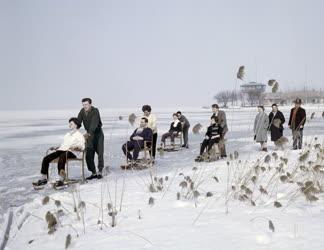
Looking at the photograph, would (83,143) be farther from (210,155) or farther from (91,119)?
(210,155)

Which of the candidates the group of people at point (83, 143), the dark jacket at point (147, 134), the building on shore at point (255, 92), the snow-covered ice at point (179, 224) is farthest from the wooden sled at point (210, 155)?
the group of people at point (83, 143)

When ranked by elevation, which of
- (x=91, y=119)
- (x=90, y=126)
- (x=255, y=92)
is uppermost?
(x=255, y=92)

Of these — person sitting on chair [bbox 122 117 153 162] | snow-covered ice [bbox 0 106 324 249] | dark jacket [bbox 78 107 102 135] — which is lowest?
snow-covered ice [bbox 0 106 324 249]

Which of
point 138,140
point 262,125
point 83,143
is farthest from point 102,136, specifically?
point 262,125

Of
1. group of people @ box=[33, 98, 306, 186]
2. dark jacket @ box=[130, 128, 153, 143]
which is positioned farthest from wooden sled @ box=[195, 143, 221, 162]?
dark jacket @ box=[130, 128, 153, 143]

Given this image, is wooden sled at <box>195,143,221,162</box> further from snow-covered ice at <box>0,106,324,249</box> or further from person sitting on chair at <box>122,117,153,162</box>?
person sitting on chair at <box>122,117,153,162</box>

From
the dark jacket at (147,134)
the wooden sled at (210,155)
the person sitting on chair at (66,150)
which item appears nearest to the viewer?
the wooden sled at (210,155)

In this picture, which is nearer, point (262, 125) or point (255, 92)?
point (255, 92)

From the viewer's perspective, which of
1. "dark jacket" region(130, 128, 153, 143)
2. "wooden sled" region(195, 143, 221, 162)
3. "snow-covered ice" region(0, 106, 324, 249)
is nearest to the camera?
"snow-covered ice" region(0, 106, 324, 249)

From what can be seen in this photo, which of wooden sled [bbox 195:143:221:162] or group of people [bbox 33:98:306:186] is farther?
group of people [bbox 33:98:306:186]

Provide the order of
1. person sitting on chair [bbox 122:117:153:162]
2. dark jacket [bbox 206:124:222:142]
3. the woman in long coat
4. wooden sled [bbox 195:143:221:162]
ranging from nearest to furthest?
wooden sled [bbox 195:143:221:162] < person sitting on chair [bbox 122:117:153:162] < dark jacket [bbox 206:124:222:142] < the woman in long coat

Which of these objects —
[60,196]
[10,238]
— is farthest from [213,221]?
[60,196]

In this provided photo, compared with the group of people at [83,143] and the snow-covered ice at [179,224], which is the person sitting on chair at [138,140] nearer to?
the group of people at [83,143]

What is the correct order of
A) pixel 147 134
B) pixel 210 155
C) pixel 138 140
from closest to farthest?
pixel 210 155
pixel 138 140
pixel 147 134
